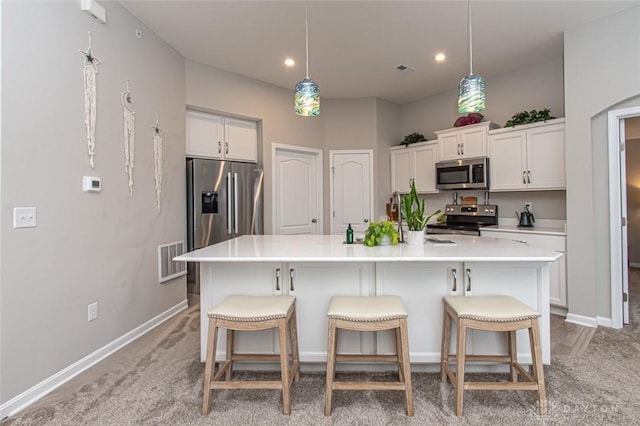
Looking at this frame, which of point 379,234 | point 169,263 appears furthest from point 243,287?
point 169,263

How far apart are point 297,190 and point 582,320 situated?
11.9ft

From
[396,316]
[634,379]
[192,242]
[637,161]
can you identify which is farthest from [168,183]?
[637,161]

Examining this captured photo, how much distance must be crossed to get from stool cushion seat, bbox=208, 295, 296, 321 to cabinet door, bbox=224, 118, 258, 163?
276cm

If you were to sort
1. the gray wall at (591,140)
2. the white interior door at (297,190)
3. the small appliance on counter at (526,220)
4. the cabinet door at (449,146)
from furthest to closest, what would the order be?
the white interior door at (297,190)
the cabinet door at (449,146)
the small appliance on counter at (526,220)
the gray wall at (591,140)

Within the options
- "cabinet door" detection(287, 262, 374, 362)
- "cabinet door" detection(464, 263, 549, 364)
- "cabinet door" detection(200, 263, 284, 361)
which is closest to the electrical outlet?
"cabinet door" detection(200, 263, 284, 361)

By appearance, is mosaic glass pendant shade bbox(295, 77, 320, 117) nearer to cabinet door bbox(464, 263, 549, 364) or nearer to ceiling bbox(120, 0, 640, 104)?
ceiling bbox(120, 0, 640, 104)

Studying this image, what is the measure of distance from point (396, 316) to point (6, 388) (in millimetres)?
2209

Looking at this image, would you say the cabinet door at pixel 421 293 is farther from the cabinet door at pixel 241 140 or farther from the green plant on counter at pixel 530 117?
the cabinet door at pixel 241 140

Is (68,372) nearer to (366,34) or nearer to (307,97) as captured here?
(307,97)

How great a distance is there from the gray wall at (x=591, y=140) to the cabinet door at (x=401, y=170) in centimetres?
216

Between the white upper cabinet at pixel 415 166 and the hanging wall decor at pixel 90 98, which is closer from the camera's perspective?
the hanging wall decor at pixel 90 98

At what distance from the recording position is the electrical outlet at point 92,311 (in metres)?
2.51

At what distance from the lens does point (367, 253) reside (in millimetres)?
2131

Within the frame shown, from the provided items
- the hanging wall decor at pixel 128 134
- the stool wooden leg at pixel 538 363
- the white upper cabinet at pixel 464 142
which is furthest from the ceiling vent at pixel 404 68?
the stool wooden leg at pixel 538 363
